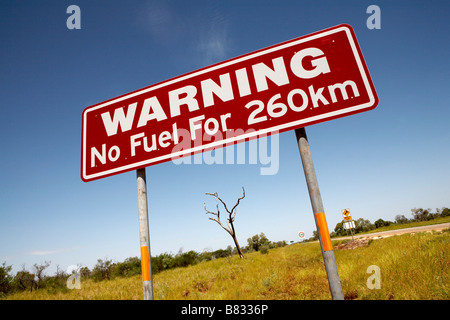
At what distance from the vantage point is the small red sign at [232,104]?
177 cm

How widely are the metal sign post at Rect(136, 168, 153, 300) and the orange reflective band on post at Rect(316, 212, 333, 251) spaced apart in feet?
4.87

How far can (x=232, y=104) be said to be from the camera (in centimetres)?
201

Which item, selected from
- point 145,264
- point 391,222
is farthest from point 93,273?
point 391,222

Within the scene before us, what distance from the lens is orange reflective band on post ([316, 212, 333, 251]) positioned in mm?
1471

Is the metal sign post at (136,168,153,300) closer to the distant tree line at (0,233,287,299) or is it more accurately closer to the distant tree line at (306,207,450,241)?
the distant tree line at (0,233,287,299)

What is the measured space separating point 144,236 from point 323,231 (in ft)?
5.04

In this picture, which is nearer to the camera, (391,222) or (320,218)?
(320,218)

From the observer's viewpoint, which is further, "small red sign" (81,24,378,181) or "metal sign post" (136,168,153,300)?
"metal sign post" (136,168,153,300)

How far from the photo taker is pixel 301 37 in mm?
2004
